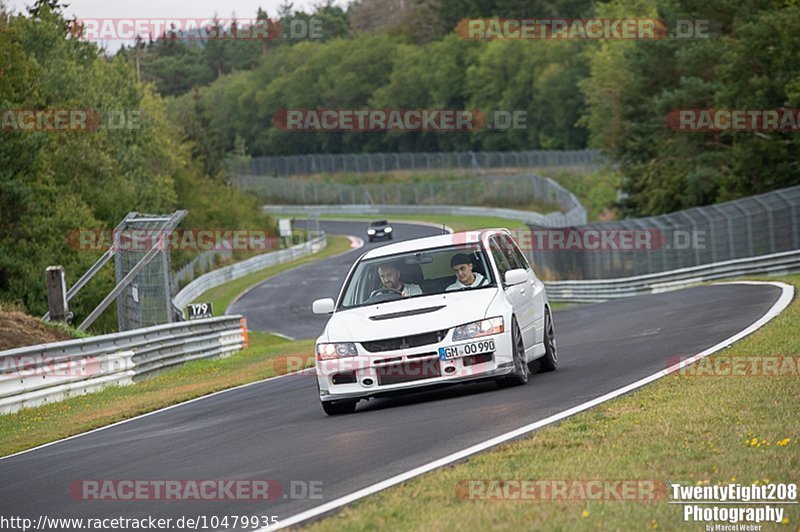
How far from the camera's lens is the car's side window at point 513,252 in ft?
48.7

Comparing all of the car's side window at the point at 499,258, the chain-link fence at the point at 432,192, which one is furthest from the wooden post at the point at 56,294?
the chain-link fence at the point at 432,192

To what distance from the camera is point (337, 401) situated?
1277cm

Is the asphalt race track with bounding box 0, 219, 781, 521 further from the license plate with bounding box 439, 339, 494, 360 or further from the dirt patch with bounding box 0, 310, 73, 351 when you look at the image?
the dirt patch with bounding box 0, 310, 73, 351

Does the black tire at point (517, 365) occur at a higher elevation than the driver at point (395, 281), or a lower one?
lower

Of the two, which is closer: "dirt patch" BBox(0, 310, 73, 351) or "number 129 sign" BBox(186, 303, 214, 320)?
"dirt patch" BBox(0, 310, 73, 351)

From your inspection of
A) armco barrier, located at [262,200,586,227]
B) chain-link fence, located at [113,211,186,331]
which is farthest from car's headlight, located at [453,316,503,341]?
armco barrier, located at [262,200,586,227]

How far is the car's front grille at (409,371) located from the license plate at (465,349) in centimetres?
10

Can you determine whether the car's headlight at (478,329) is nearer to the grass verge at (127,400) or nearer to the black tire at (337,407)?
the black tire at (337,407)

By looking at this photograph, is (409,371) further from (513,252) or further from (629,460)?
(629,460)

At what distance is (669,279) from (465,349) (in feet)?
103

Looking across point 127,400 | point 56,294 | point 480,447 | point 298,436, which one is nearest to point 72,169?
point 56,294

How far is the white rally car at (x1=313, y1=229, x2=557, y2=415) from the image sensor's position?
12.4 m

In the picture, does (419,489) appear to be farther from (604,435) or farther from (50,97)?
(50,97)

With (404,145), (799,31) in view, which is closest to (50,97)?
(799,31)
